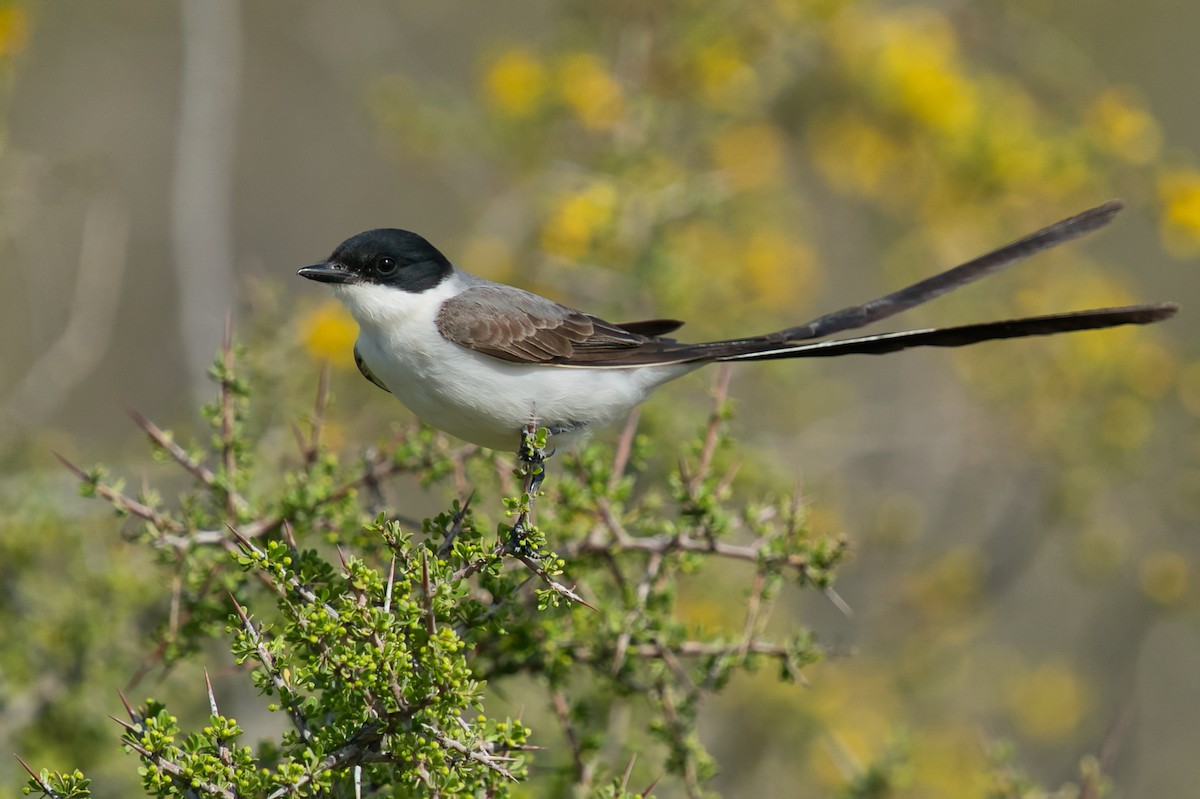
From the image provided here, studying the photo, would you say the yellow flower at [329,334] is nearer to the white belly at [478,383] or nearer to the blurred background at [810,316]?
the blurred background at [810,316]

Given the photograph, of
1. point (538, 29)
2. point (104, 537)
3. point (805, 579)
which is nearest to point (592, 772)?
point (805, 579)

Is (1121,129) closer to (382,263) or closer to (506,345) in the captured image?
(506,345)

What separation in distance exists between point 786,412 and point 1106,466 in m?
1.74

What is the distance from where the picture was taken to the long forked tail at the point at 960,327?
279 cm

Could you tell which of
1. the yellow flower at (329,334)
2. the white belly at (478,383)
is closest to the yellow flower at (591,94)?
the yellow flower at (329,334)

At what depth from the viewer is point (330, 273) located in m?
3.59

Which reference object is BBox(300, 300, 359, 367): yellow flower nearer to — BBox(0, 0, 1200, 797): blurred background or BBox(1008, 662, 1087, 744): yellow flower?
BBox(0, 0, 1200, 797): blurred background

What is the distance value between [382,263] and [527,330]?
51 centimetres

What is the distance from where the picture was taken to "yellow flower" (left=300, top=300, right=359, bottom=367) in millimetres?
4848

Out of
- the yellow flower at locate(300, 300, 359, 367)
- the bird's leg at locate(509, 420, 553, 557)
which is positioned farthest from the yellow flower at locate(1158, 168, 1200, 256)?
the yellow flower at locate(300, 300, 359, 367)

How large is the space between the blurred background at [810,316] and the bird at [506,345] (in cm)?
98

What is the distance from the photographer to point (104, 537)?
4.82m

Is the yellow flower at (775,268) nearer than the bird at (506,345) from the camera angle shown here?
No

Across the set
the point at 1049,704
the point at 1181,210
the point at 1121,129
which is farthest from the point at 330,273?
the point at 1049,704
